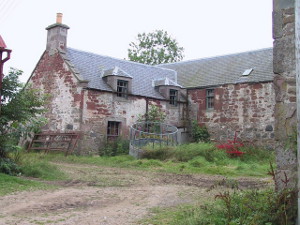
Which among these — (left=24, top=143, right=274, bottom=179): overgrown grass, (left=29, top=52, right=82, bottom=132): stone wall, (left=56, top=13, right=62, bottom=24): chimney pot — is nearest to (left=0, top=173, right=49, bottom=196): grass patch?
(left=24, top=143, right=274, bottom=179): overgrown grass

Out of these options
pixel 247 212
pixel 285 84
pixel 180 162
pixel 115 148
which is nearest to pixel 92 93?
pixel 115 148

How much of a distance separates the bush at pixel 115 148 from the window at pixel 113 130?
1.43 ft

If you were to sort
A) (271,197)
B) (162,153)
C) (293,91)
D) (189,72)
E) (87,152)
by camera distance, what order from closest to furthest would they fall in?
(271,197) < (293,91) < (162,153) < (87,152) < (189,72)

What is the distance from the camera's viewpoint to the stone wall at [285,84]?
554cm

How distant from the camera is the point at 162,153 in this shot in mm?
15414

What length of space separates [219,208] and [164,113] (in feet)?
51.3

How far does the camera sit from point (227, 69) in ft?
73.0

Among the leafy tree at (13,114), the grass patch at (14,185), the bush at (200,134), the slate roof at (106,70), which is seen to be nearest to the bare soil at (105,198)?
the grass patch at (14,185)

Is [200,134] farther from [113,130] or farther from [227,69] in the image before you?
[113,130]

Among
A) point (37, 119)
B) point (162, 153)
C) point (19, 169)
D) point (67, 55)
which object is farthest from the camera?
point (67, 55)

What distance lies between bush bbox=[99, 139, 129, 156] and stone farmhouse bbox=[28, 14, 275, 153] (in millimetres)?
324

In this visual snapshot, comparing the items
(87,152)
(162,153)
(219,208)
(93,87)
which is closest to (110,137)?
(87,152)

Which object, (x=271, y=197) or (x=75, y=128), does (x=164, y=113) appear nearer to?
(x=75, y=128)

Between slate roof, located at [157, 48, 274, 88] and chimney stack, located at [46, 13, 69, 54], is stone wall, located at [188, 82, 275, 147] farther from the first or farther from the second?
chimney stack, located at [46, 13, 69, 54]
